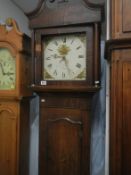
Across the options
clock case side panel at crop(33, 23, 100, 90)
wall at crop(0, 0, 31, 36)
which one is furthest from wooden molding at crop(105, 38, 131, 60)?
wall at crop(0, 0, 31, 36)

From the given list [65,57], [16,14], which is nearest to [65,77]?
[65,57]

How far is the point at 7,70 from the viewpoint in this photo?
67.1 inches

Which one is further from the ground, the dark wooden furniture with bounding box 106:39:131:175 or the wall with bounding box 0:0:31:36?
the wall with bounding box 0:0:31:36

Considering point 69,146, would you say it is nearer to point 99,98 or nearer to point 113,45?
point 99,98

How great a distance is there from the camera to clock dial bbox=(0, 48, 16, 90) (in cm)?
168

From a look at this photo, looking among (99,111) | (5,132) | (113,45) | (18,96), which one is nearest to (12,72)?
(18,96)

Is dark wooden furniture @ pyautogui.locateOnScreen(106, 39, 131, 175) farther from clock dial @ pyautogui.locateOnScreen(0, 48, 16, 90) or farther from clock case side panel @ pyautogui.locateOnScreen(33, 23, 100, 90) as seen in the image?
clock dial @ pyautogui.locateOnScreen(0, 48, 16, 90)

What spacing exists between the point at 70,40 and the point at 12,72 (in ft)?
1.76

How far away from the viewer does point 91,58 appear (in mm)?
1367

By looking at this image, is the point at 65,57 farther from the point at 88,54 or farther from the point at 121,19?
the point at 121,19

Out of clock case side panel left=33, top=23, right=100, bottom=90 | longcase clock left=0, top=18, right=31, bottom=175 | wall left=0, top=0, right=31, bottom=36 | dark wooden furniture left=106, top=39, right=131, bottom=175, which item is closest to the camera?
dark wooden furniture left=106, top=39, right=131, bottom=175

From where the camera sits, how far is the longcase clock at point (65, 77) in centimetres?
137

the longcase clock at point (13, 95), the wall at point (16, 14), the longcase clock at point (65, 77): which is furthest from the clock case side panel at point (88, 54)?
the wall at point (16, 14)

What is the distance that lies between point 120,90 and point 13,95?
890 mm
